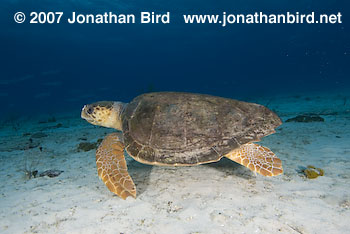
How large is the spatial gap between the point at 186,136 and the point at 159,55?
11451 cm

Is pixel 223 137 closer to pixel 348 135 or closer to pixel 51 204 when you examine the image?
pixel 51 204

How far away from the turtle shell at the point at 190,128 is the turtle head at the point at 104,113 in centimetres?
57

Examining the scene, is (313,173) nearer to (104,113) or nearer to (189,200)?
(189,200)

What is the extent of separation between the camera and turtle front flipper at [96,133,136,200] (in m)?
2.87

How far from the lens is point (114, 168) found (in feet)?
10.2

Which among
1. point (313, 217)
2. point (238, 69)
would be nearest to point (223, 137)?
point (313, 217)

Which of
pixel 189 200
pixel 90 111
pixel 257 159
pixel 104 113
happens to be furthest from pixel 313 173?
pixel 90 111

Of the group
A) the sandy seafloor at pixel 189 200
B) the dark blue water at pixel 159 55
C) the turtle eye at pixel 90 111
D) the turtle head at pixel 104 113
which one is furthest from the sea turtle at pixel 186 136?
A: the dark blue water at pixel 159 55

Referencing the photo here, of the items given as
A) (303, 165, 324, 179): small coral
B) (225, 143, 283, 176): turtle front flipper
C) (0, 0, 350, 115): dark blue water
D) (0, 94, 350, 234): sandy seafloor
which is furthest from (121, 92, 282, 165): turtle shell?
(0, 0, 350, 115): dark blue water

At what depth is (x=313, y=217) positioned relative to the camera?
2348 mm

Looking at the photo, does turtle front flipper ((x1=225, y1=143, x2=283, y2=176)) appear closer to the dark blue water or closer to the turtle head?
the turtle head

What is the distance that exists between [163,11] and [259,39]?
6419cm

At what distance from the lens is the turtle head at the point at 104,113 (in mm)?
4242

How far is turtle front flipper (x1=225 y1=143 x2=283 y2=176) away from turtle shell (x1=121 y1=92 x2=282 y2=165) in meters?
0.16
